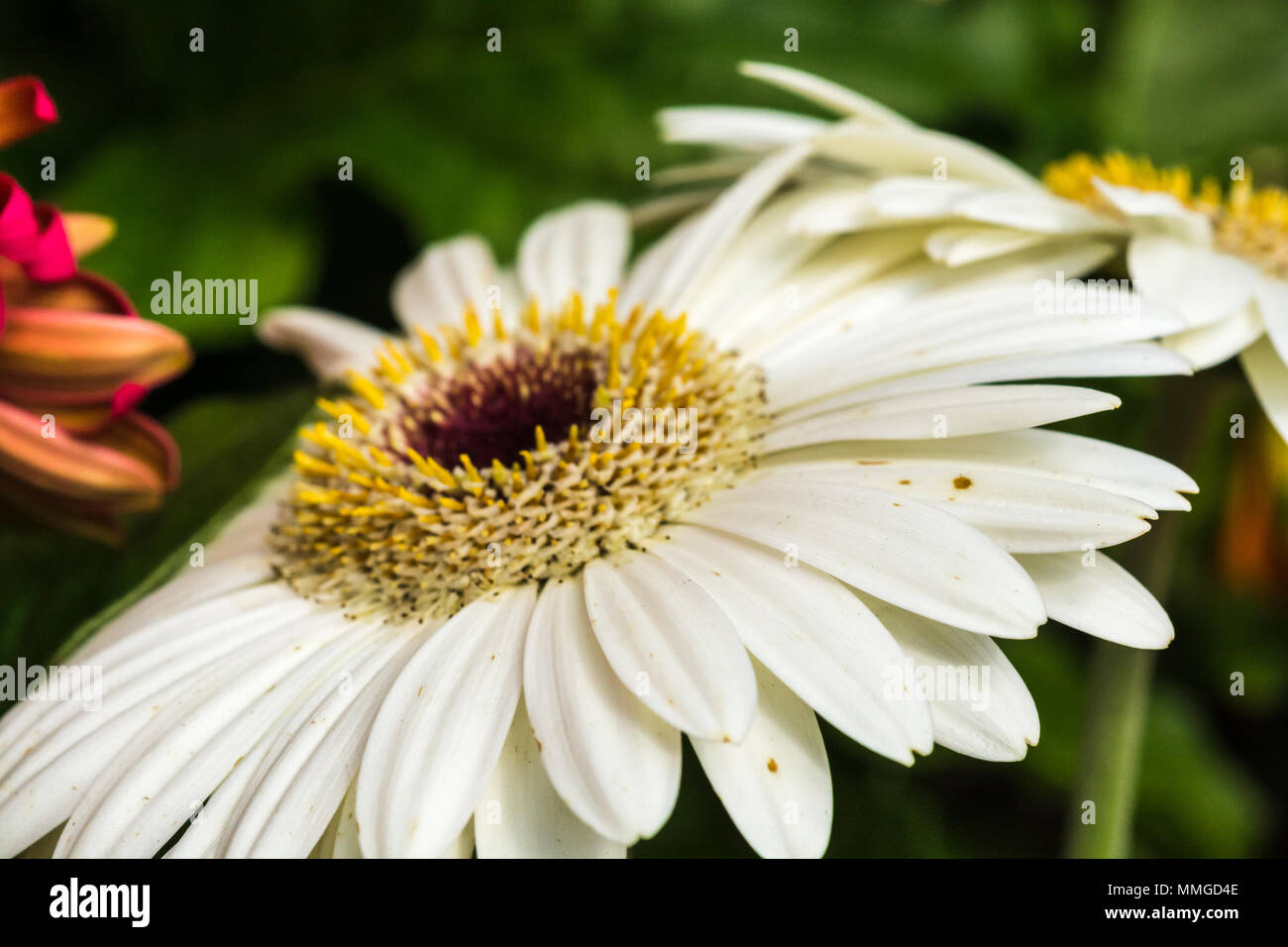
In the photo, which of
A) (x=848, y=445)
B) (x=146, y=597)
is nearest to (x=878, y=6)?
(x=848, y=445)

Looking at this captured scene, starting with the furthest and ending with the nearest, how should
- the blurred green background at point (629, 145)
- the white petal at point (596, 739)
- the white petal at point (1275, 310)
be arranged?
the blurred green background at point (629, 145), the white petal at point (1275, 310), the white petal at point (596, 739)

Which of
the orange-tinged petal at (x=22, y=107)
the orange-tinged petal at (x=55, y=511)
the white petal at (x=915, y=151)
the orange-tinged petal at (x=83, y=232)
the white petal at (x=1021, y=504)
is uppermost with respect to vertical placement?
the white petal at (x=915, y=151)

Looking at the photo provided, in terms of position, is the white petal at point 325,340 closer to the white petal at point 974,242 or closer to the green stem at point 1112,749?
the white petal at point 974,242

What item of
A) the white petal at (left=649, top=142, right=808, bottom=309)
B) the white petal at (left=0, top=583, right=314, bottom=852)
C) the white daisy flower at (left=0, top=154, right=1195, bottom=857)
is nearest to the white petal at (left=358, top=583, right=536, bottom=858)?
the white daisy flower at (left=0, top=154, right=1195, bottom=857)

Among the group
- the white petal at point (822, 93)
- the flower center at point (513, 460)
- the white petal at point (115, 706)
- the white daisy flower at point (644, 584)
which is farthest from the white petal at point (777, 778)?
the white petal at point (822, 93)

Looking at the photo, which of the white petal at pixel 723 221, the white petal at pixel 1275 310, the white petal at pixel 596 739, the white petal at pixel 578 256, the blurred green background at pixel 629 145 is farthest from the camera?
the blurred green background at pixel 629 145
